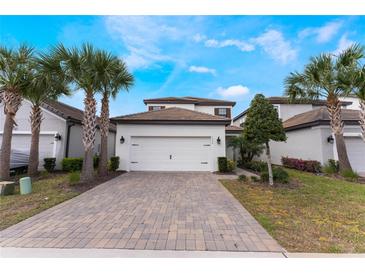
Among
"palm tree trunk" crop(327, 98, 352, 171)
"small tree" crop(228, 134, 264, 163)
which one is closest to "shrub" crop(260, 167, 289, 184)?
"palm tree trunk" crop(327, 98, 352, 171)

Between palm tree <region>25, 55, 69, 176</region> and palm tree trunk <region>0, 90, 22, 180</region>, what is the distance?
635 millimetres

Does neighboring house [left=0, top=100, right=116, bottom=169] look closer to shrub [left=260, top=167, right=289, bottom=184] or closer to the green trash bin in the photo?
the green trash bin

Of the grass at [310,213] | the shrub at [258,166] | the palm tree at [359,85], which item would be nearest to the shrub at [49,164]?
the grass at [310,213]

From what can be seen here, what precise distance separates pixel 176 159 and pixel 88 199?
6.67 m

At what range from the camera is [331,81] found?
400 inches

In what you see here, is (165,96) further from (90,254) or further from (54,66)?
(90,254)

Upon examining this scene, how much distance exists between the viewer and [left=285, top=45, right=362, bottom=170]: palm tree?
9.84 meters

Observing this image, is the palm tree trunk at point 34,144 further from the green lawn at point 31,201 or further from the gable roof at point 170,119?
the gable roof at point 170,119

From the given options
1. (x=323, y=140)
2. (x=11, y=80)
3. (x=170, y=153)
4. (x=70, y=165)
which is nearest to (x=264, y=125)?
(x=170, y=153)

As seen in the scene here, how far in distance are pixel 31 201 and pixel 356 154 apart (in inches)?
684

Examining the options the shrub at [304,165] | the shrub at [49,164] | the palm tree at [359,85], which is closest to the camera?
the palm tree at [359,85]

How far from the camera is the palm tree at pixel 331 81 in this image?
984 cm

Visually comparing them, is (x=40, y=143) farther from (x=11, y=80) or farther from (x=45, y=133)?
(x=11, y=80)

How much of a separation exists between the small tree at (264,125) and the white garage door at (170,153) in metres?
4.32
